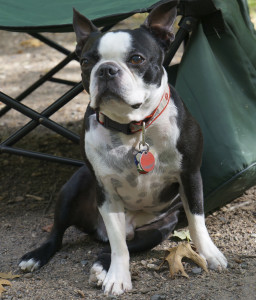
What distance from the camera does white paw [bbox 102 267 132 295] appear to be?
2377 millimetres

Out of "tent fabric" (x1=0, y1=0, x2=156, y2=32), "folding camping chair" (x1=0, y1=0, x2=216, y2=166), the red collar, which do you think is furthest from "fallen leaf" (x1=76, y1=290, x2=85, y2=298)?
"tent fabric" (x1=0, y1=0, x2=156, y2=32)

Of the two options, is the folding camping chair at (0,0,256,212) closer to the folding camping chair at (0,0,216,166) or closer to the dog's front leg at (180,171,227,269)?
the folding camping chair at (0,0,216,166)

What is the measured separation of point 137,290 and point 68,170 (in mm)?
1556

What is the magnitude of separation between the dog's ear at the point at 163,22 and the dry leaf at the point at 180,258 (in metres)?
0.94

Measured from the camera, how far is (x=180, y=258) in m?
2.50

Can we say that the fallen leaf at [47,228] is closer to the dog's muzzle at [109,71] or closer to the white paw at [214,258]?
the white paw at [214,258]

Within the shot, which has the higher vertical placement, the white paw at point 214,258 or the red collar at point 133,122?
the red collar at point 133,122

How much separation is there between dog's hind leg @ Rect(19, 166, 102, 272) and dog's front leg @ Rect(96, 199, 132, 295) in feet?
1.15

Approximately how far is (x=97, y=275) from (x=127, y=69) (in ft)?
3.07

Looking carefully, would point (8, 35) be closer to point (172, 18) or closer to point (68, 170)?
point (68, 170)

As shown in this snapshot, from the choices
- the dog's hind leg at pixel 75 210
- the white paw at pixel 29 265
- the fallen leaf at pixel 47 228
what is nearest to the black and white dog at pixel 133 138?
the white paw at pixel 29 265

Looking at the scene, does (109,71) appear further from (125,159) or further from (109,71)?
(125,159)

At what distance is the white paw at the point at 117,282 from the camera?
2.38 m

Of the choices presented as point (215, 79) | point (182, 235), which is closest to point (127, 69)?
point (215, 79)
